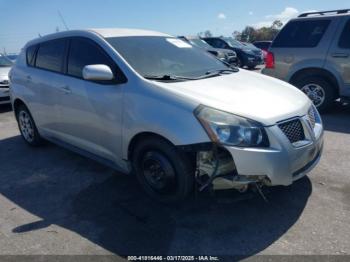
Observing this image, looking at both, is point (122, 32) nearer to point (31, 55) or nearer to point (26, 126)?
point (31, 55)

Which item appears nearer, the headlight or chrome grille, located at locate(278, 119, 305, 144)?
the headlight

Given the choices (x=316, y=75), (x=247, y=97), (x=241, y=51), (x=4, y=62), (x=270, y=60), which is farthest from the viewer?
(x=241, y=51)

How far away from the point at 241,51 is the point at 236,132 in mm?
15626

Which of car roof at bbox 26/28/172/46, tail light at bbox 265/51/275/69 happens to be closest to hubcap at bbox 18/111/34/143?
car roof at bbox 26/28/172/46

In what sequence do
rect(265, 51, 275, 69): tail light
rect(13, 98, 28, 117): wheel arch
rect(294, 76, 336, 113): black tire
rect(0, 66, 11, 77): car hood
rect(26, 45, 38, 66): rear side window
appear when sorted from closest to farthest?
rect(26, 45, 38, 66): rear side window → rect(13, 98, 28, 117): wheel arch → rect(294, 76, 336, 113): black tire → rect(265, 51, 275, 69): tail light → rect(0, 66, 11, 77): car hood

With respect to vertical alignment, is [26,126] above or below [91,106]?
below

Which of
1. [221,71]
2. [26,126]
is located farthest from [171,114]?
[26,126]

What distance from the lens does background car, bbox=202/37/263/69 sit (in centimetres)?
1766

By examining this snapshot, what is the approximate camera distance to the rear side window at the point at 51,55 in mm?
4539

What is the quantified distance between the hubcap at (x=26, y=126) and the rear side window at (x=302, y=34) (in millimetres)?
4979

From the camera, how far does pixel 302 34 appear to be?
6871 millimetres

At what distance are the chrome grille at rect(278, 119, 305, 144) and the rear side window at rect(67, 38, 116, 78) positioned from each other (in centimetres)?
186

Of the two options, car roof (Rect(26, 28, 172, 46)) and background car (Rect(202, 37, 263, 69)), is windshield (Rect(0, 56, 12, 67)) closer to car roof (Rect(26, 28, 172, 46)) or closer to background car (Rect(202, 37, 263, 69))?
car roof (Rect(26, 28, 172, 46))

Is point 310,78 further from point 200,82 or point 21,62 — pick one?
point 21,62
